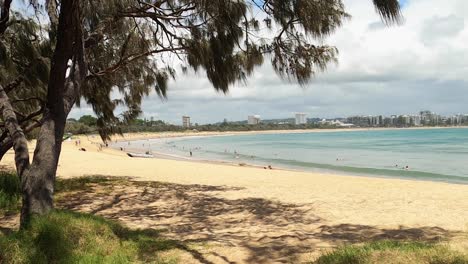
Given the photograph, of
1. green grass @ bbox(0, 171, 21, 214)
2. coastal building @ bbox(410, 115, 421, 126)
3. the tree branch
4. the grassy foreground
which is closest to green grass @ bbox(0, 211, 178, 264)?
the grassy foreground

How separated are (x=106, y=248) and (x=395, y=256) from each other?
2.50 m

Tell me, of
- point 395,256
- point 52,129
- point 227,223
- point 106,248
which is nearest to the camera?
point 395,256

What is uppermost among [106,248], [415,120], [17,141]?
[17,141]

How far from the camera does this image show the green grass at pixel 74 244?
3.69 metres

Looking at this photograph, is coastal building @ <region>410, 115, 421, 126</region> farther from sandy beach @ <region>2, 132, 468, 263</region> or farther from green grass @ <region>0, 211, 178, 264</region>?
green grass @ <region>0, 211, 178, 264</region>

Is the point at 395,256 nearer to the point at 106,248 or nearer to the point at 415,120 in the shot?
the point at 106,248

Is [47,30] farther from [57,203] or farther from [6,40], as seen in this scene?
[57,203]

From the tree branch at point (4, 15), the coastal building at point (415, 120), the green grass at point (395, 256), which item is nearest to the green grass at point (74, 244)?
the green grass at point (395, 256)

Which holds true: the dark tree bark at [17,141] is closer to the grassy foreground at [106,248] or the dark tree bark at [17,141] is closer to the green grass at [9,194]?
the grassy foreground at [106,248]

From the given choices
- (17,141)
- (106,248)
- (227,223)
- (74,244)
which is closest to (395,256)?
(106,248)

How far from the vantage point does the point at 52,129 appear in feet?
16.2

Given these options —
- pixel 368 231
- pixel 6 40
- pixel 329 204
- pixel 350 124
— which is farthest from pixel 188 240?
pixel 350 124

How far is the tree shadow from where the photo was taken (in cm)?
460

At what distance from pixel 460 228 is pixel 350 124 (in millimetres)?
176525
